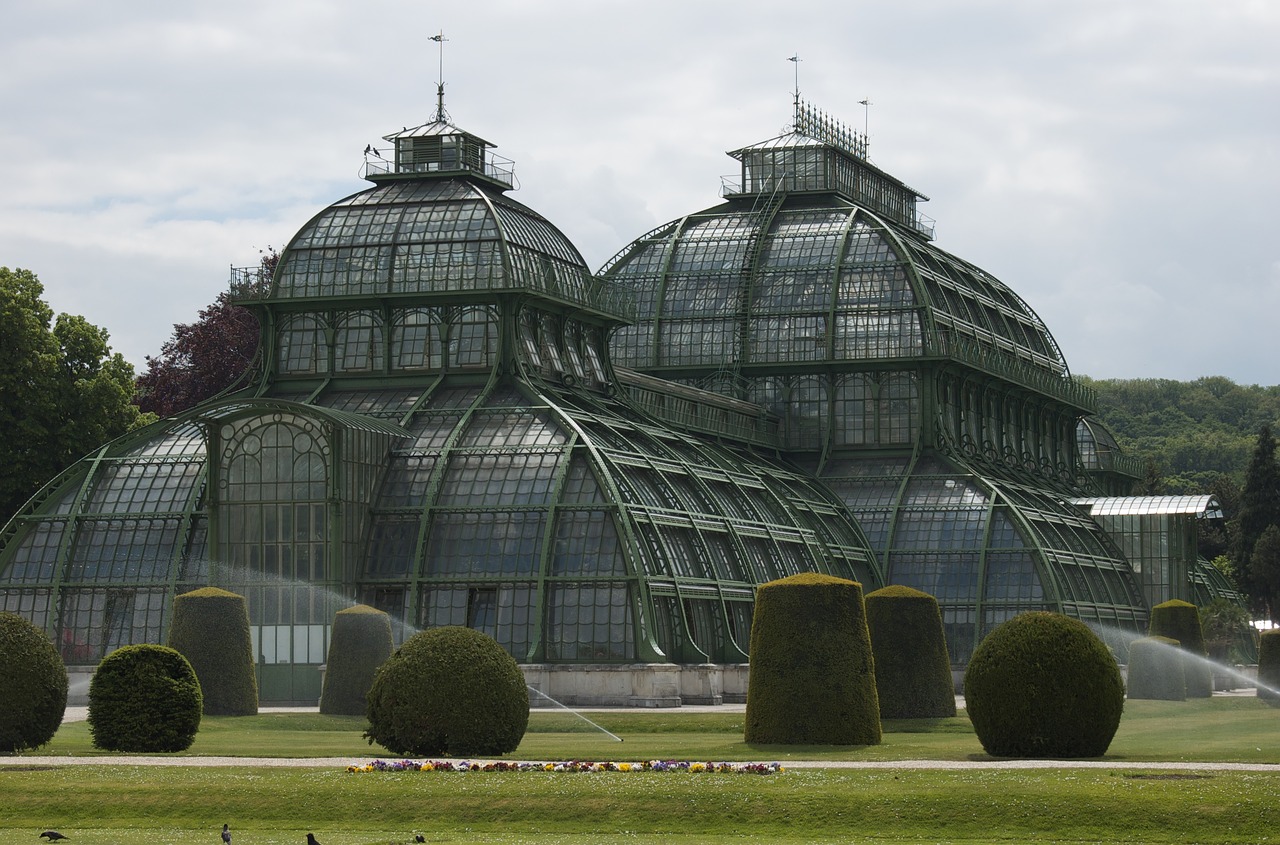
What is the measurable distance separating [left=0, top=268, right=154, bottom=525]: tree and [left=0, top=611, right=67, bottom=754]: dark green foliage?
1617 inches

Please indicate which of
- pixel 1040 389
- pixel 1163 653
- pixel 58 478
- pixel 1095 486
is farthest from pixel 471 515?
pixel 1095 486

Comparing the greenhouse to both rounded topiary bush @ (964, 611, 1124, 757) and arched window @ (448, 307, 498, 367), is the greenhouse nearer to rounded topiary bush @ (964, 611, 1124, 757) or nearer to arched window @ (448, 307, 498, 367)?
arched window @ (448, 307, 498, 367)

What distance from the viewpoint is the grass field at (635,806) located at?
36.8 metres

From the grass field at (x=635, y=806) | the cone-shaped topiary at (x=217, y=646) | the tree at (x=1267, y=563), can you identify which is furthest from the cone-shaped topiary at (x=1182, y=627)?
the grass field at (x=635, y=806)

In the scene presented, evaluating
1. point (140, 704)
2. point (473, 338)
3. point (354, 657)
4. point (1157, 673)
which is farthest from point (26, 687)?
point (1157, 673)

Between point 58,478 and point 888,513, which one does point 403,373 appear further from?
point 888,513

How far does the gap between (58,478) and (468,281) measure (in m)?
17.2

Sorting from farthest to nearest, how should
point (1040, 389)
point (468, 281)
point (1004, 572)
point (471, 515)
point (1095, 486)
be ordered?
point (1095, 486)
point (1040, 389)
point (1004, 572)
point (468, 281)
point (471, 515)

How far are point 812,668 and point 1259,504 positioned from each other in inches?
3330

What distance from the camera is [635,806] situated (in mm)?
38812

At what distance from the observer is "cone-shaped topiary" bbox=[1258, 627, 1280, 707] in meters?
78.2

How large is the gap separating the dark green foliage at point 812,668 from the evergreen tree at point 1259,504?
82410 millimetres

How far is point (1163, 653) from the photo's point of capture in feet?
257

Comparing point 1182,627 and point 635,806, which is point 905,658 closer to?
point 635,806
